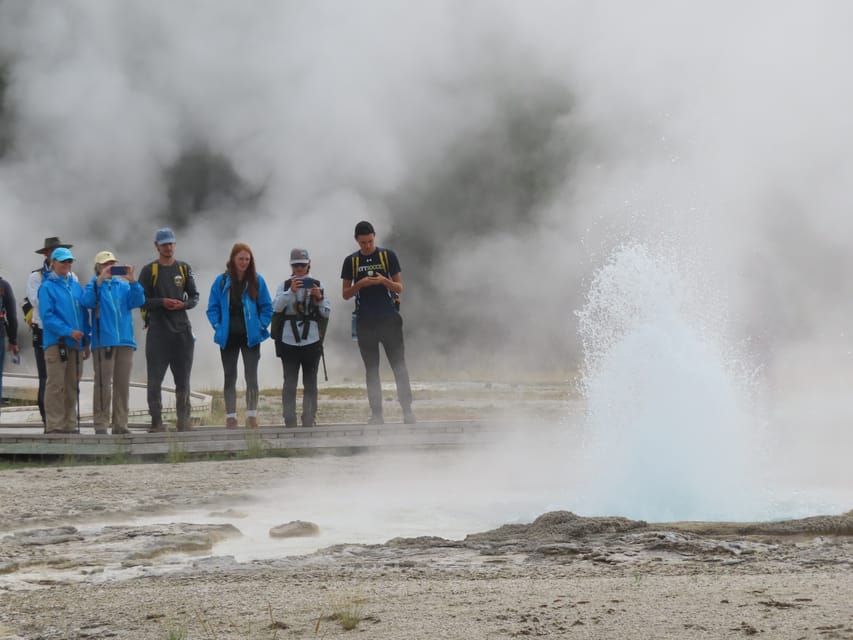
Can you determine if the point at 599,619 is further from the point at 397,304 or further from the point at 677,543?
the point at 397,304

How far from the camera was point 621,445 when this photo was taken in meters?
7.26

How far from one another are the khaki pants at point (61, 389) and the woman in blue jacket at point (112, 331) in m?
0.18

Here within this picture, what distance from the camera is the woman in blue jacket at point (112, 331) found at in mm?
9266

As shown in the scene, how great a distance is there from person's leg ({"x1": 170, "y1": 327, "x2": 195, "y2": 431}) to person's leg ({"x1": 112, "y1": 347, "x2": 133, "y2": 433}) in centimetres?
38

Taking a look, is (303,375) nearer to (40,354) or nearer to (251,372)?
(251,372)

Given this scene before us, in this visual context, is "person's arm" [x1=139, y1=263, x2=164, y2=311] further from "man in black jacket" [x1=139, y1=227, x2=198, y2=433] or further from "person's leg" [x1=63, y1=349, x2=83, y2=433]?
"person's leg" [x1=63, y1=349, x2=83, y2=433]

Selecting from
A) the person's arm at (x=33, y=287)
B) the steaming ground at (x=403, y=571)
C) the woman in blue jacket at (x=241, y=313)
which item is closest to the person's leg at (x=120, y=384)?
the woman in blue jacket at (x=241, y=313)

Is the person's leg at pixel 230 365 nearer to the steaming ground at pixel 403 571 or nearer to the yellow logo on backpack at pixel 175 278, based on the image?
the yellow logo on backpack at pixel 175 278

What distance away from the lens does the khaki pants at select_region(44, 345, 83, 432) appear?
9070 millimetres

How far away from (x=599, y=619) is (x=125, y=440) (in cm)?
609

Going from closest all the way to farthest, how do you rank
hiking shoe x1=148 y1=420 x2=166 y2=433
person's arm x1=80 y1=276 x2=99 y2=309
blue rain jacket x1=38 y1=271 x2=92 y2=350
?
blue rain jacket x1=38 y1=271 x2=92 y2=350
person's arm x1=80 y1=276 x2=99 y2=309
hiking shoe x1=148 y1=420 x2=166 y2=433

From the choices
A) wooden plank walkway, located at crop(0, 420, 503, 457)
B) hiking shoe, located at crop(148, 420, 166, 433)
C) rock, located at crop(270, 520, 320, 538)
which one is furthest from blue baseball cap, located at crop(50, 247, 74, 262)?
rock, located at crop(270, 520, 320, 538)

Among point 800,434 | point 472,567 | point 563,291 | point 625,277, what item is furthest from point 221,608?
point 563,291

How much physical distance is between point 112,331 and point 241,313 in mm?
1029
